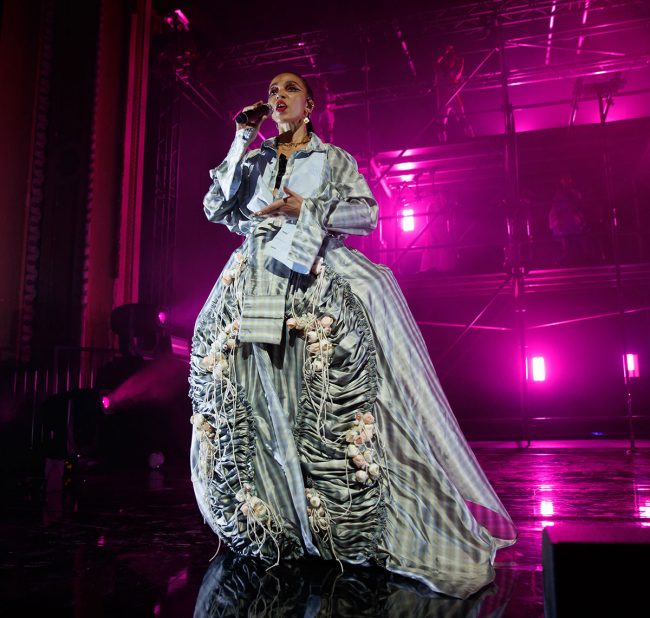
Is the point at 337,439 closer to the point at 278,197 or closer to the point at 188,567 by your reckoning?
the point at 188,567

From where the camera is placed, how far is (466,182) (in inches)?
389

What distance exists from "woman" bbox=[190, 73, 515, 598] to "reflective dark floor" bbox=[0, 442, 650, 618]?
0.12 metres

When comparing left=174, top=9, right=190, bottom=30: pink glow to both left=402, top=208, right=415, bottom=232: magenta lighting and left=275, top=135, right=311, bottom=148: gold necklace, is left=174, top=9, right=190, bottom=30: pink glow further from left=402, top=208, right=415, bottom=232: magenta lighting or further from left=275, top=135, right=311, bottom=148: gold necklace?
left=275, top=135, right=311, bottom=148: gold necklace

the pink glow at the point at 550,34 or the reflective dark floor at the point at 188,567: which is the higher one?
the pink glow at the point at 550,34

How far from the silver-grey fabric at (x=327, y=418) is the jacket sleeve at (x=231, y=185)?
0.02 meters

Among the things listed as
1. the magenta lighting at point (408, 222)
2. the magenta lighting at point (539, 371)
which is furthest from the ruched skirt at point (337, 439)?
the magenta lighting at point (408, 222)

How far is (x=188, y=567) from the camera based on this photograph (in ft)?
6.20

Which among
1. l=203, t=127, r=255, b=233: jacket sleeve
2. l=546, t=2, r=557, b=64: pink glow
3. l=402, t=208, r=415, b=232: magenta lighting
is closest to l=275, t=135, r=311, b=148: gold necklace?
l=203, t=127, r=255, b=233: jacket sleeve

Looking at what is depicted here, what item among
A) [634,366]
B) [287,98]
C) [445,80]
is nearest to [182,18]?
[445,80]

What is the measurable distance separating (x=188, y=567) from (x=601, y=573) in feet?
4.53

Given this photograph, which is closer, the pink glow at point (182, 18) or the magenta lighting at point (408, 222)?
the pink glow at point (182, 18)

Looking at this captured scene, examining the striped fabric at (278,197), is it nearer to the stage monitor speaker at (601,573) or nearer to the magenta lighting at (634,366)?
the stage monitor speaker at (601,573)

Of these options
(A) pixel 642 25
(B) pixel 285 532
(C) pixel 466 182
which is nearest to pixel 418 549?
(B) pixel 285 532

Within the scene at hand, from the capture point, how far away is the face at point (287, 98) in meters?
2.25
